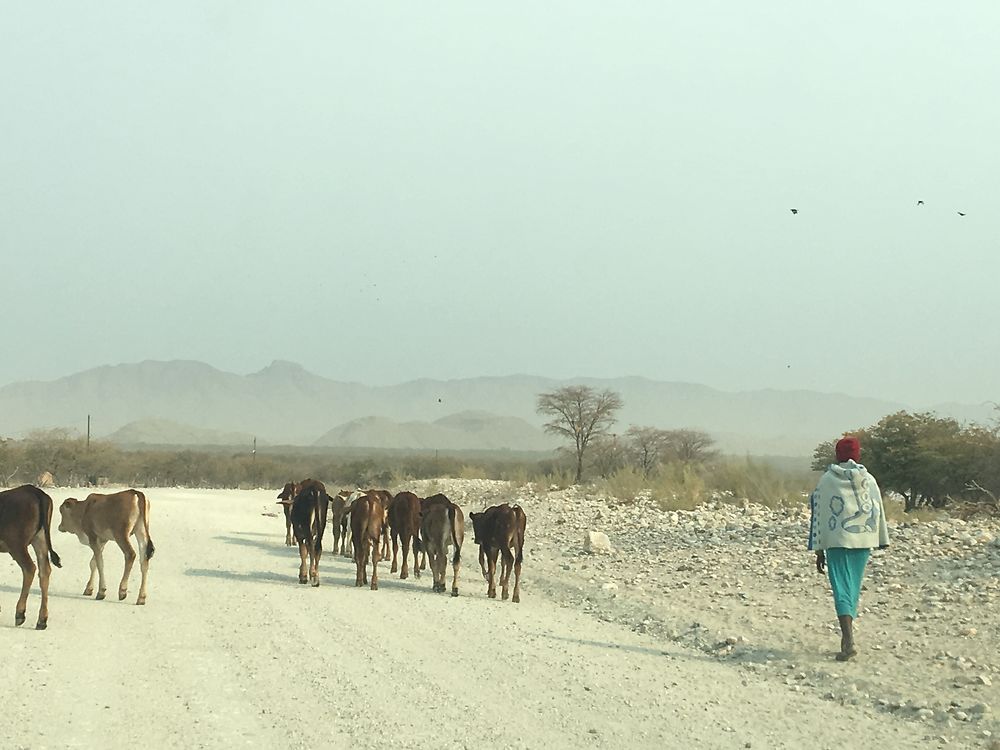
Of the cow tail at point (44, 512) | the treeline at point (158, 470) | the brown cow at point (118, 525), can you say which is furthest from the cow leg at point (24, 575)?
the treeline at point (158, 470)

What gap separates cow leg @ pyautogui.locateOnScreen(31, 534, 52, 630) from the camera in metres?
10.8

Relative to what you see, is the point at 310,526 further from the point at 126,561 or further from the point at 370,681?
the point at 370,681

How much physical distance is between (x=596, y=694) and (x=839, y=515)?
3286mm

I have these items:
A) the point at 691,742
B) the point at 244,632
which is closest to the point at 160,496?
the point at 244,632

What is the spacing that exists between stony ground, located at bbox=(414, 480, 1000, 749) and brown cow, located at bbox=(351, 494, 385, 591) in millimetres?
2594

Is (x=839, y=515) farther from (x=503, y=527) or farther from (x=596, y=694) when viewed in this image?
(x=503, y=527)

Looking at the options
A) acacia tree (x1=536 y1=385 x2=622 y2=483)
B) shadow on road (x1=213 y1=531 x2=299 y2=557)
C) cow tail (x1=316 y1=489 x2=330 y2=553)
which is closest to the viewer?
cow tail (x1=316 y1=489 x2=330 y2=553)

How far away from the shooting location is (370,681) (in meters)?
8.63

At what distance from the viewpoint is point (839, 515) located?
10.0 meters

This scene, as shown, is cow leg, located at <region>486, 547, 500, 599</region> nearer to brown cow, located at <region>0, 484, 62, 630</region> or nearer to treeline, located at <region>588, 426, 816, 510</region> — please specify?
brown cow, located at <region>0, 484, 62, 630</region>

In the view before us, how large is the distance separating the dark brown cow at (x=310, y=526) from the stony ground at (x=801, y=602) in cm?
334

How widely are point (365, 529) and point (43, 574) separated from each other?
4809 mm

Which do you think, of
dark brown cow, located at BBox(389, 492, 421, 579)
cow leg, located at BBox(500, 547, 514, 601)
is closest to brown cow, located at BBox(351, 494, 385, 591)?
dark brown cow, located at BBox(389, 492, 421, 579)

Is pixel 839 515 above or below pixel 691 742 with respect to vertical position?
above
